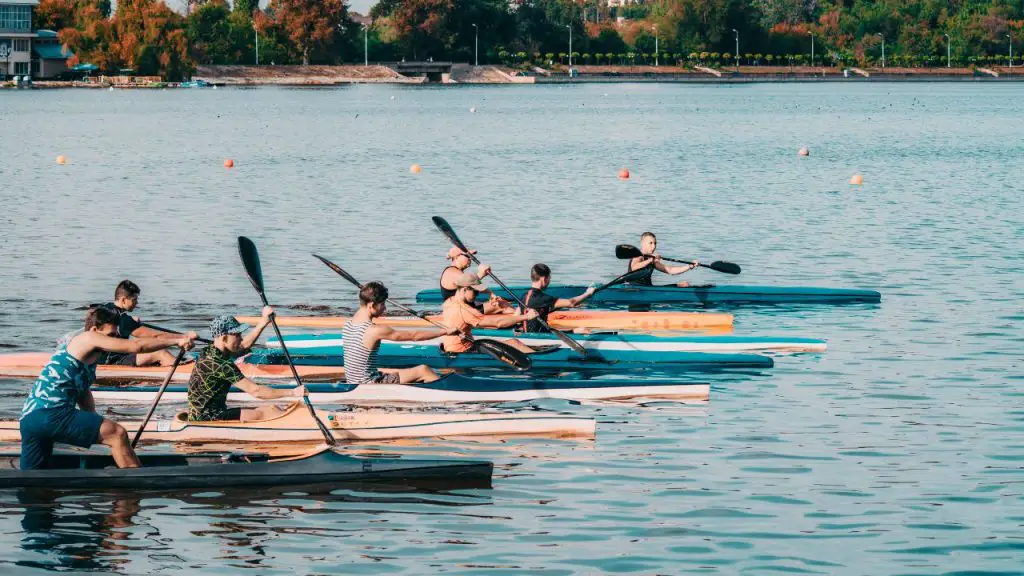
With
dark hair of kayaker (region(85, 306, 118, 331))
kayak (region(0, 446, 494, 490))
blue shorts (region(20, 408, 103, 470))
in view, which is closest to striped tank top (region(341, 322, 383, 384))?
kayak (region(0, 446, 494, 490))

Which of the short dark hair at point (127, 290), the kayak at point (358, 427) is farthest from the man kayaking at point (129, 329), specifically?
the kayak at point (358, 427)

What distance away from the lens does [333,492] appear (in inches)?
581

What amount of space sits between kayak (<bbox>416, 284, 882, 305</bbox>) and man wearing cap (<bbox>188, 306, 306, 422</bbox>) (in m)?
9.85

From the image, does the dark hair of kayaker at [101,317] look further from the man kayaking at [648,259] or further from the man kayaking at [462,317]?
the man kayaking at [648,259]

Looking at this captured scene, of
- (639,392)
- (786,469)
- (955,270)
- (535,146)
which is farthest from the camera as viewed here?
(535,146)

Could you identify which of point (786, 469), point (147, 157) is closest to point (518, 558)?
point (786, 469)

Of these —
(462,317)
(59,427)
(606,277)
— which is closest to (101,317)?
(59,427)

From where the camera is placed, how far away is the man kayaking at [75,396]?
44.5ft

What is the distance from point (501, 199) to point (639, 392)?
30.6 m

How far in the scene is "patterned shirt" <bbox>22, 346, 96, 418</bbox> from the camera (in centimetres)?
1375

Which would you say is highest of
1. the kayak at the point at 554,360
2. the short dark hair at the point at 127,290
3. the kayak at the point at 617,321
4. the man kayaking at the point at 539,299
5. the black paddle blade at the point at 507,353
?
the short dark hair at the point at 127,290

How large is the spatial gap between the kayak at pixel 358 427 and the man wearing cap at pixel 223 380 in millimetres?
145

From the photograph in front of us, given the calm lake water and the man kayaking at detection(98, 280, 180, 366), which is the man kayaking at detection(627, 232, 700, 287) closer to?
the calm lake water

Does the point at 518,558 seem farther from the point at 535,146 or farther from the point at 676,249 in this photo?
the point at 535,146
